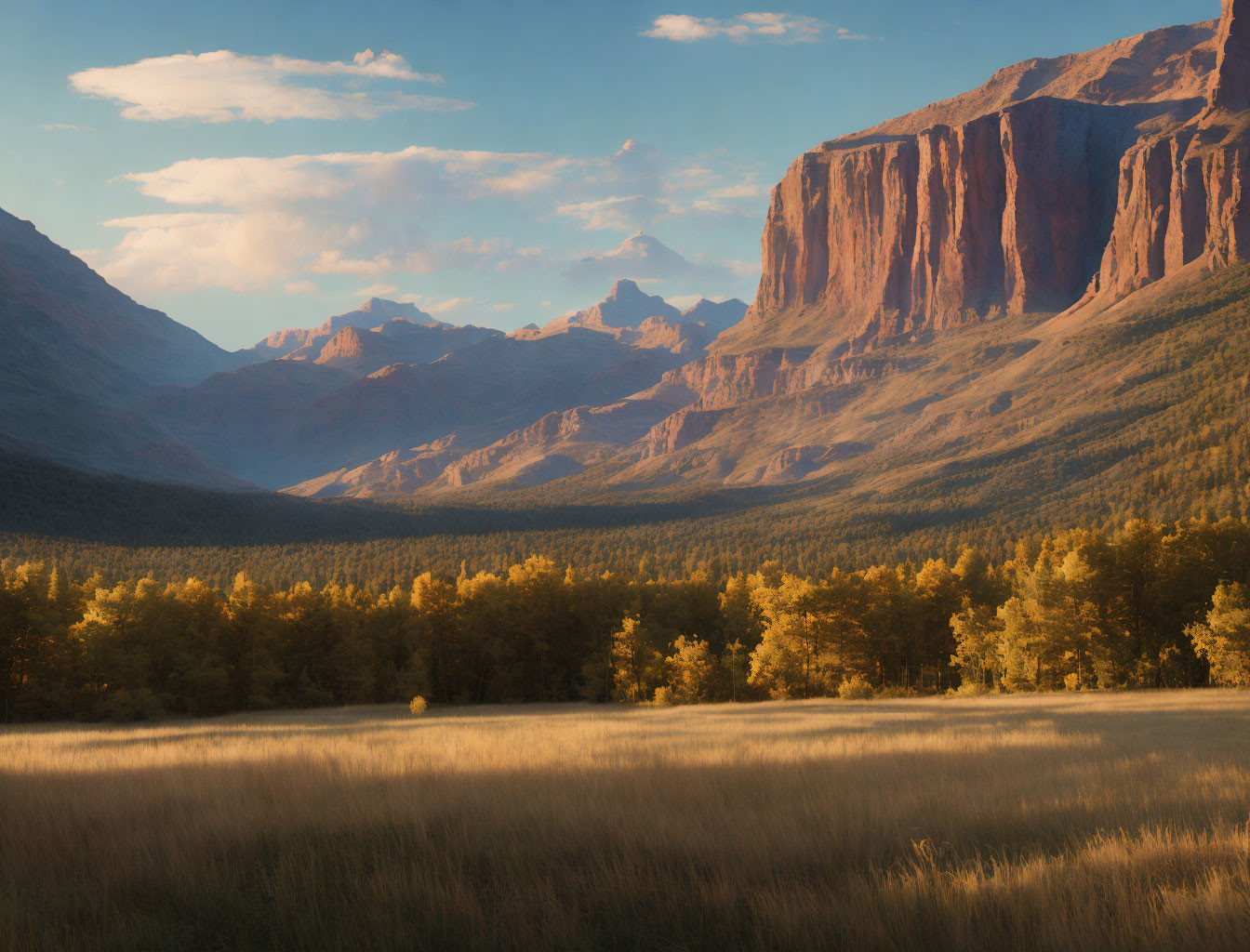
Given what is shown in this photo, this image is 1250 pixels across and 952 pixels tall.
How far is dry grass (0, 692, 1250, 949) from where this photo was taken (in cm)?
564

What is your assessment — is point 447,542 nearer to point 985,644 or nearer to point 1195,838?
point 985,644

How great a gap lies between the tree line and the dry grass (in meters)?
35.0

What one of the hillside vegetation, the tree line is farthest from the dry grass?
the hillside vegetation

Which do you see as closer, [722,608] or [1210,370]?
[722,608]

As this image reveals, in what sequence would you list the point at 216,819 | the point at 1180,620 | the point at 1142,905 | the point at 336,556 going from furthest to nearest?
1. the point at 336,556
2. the point at 1180,620
3. the point at 216,819
4. the point at 1142,905

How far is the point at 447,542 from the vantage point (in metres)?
178

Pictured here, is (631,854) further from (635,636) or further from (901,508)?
(901,508)

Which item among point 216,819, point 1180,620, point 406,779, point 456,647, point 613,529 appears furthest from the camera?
point 613,529

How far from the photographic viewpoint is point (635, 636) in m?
53.3

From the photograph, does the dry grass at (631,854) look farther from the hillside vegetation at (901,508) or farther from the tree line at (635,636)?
the hillside vegetation at (901,508)

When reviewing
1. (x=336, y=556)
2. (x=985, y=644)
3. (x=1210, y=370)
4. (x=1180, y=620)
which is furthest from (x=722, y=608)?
(x=1210, y=370)

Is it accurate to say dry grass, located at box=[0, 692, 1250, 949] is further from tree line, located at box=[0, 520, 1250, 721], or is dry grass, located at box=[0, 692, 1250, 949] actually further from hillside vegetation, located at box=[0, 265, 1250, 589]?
hillside vegetation, located at box=[0, 265, 1250, 589]

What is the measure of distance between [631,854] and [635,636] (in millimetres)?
46985

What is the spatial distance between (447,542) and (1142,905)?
585ft
